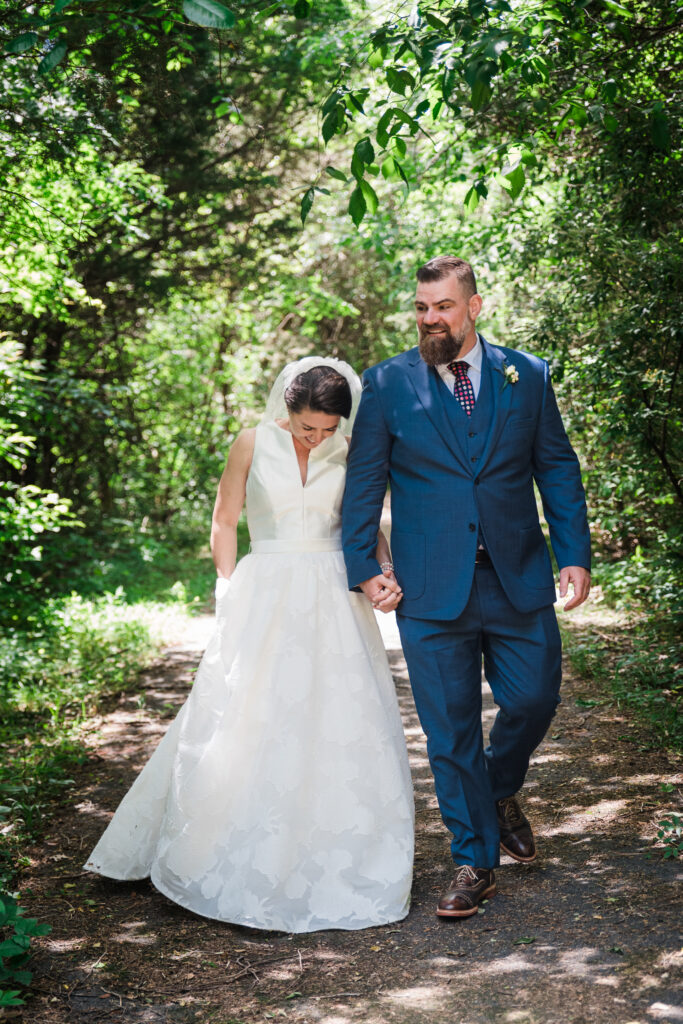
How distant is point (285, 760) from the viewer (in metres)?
3.63

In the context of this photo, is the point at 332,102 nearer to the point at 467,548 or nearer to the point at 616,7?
the point at 616,7

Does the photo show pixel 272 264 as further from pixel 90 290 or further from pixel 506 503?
pixel 506 503

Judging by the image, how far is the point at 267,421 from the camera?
4141mm

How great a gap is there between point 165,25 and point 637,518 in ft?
16.3

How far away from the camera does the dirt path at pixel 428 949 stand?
282cm

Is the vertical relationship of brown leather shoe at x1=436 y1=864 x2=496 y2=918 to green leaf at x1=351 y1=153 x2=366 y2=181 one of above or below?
below

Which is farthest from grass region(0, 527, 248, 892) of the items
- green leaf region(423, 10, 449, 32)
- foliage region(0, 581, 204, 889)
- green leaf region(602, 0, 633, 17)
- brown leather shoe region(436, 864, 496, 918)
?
green leaf region(602, 0, 633, 17)

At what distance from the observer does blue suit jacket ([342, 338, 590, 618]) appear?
358cm

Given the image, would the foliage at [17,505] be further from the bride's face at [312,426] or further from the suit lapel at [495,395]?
the suit lapel at [495,395]

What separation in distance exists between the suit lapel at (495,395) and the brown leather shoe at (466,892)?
57.8 inches

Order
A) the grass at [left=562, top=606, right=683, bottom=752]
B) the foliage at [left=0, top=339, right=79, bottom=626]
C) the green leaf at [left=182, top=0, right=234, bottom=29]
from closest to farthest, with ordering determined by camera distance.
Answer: the green leaf at [left=182, top=0, right=234, bottom=29]
the grass at [left=562, top=606, right=683, bottom=752]
the foliage at [left=0, top=339, right=79, bottom=626]

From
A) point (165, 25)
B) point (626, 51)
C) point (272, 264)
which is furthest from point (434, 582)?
point (272, 264)

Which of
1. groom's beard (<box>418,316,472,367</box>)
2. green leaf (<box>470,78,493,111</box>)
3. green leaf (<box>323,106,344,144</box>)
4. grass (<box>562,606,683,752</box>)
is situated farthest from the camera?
grass (<box>562,606,683,752</box>)

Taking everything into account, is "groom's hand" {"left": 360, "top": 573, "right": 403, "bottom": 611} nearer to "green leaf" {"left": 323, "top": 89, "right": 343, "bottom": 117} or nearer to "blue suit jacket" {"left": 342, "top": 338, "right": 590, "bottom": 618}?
"blue suit jacket" {"left": 342, "top": 338, "right": 590, "bottom": 618}
